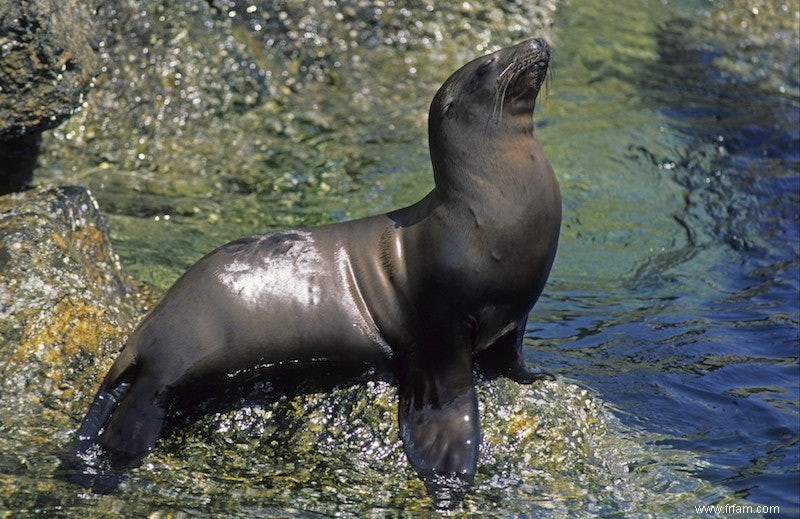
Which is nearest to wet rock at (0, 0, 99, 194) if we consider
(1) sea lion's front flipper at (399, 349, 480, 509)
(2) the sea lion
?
(2) the sea lion

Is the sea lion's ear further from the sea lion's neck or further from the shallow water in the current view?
the shallow water

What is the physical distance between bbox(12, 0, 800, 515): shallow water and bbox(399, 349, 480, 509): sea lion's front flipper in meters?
0.13

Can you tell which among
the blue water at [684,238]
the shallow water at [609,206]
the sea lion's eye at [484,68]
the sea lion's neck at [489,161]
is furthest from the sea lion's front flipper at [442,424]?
the sea lion's eye at [484,68]

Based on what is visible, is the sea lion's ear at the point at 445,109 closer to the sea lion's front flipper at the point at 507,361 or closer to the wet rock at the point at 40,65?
the sea lion's front flipper at the point at 507,361

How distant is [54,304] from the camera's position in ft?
19.5

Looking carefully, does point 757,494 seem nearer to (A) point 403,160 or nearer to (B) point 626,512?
(B) point 626,512

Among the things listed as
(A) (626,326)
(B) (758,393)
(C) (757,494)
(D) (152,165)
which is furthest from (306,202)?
(C) (757,494)

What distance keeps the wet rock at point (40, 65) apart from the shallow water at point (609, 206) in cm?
136

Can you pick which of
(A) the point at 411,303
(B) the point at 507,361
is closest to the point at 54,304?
(A) the point at 411,303

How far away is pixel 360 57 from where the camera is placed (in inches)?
440

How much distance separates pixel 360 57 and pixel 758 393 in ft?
19.0

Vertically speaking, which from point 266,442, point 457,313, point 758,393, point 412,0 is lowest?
point 758,393

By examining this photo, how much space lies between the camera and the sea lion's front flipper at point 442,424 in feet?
17.0

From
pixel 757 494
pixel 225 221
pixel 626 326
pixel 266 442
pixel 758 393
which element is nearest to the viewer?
pixel 266 442
